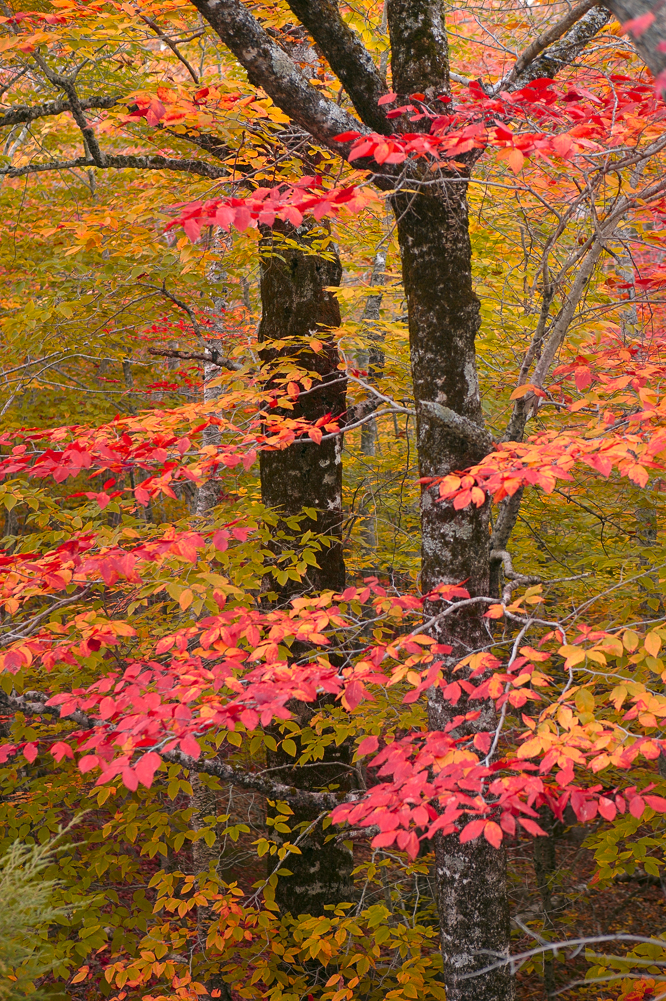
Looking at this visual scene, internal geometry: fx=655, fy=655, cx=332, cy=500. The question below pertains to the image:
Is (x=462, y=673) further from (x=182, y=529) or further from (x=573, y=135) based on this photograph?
(x=573, y=135)

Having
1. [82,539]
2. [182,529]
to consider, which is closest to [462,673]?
[182,529]

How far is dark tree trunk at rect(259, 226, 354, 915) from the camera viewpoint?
16.8 feet

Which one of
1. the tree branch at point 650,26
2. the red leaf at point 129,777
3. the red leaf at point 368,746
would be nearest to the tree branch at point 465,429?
the red leaf at point 368,746

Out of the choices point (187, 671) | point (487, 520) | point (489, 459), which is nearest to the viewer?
point (489, 459)

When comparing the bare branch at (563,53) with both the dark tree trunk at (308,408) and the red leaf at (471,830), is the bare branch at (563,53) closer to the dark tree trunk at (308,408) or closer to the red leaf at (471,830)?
the dark tree trunk at (308,408)

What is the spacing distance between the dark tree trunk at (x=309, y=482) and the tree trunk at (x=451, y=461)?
1562 millimetres

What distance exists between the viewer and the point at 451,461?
11.9ft

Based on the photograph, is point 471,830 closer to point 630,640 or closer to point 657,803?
point 657,803

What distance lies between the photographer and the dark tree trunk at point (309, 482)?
5125 mm

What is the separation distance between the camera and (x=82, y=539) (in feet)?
11.5

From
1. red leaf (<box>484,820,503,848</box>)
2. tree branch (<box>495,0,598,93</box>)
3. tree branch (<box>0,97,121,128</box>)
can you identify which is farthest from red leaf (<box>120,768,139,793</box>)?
tree branch (<box>0,97,121,128</box>)

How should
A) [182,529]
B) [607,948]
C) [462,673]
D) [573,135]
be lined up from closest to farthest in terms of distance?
[573,135]
[462,673]
[182,529]
[607,948]

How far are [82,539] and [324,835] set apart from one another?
3173 millimetres

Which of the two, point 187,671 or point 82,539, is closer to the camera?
point 187,671
